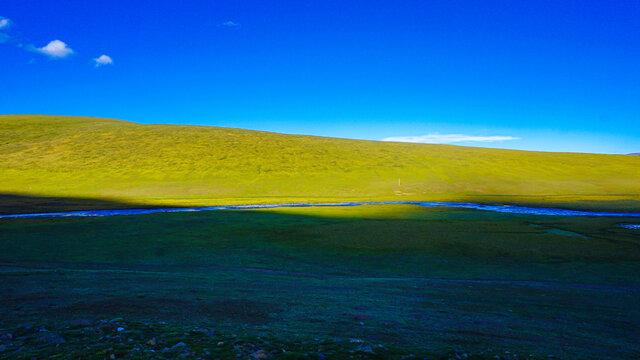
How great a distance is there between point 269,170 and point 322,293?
86.7 meters

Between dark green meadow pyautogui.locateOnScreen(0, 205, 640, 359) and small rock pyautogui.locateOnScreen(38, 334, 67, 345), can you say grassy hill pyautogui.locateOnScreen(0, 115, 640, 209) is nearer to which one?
dark green meadow pyautogui.locateOnScreen(0, 205, 640, 359)

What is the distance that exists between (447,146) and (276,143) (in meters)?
62.7

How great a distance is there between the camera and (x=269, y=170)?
332 ft

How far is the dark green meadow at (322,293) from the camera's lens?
28.7ft

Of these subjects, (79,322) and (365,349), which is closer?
(365,349)

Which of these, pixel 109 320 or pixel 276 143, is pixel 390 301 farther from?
pixel 276 143

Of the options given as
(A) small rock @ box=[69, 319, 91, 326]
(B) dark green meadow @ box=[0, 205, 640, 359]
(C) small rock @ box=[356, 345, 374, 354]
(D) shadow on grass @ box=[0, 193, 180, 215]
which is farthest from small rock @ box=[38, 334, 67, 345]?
(D) shadow on grass @ box=[0, 193, 180, 215]

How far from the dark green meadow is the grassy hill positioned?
136 ft

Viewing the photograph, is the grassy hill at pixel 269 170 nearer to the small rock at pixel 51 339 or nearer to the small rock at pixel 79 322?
the small rock at pixel 79 322

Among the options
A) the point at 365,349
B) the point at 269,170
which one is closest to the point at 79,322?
the point at 365,349

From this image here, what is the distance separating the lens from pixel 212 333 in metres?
9.18

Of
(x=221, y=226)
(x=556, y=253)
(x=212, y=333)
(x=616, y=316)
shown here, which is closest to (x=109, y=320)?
(x=212, y=333)

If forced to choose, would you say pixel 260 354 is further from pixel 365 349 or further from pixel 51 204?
pixel 51 204

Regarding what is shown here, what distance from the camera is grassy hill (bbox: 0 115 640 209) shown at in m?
82.2
